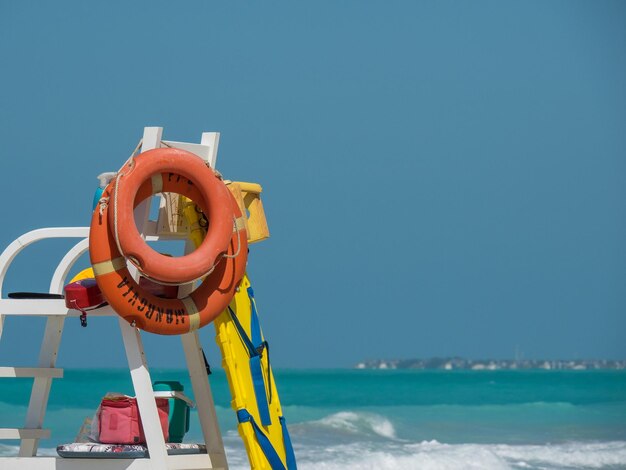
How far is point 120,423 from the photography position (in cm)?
471

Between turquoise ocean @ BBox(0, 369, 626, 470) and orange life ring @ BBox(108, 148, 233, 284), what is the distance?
653cm

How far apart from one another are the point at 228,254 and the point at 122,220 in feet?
1.49

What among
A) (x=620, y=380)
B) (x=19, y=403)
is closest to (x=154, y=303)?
(x=19, y=403)

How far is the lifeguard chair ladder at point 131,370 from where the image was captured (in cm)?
461

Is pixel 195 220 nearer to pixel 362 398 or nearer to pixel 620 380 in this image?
pixel 362 398

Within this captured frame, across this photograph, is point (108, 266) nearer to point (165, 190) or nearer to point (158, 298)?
point (158, 298)

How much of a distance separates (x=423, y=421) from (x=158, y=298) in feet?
49.6

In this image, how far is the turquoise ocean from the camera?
1248cm

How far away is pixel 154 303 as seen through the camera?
4.56 meters

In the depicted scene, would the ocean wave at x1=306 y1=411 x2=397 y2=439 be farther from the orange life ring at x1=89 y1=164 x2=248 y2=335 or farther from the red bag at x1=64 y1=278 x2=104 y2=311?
the red bag at x1=64 y1=278 x2=104 y2=311

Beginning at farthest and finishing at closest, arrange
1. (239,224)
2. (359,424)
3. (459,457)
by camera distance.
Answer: (359,424)
(459,457)
(239,224)

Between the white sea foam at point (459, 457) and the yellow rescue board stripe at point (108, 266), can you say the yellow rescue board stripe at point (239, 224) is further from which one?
the white sea foam at point (459, 457)

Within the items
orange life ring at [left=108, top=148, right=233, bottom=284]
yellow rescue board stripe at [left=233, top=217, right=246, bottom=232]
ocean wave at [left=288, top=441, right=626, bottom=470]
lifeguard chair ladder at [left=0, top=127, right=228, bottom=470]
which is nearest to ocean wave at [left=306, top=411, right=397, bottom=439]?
ocean wave at [left=288, top=441, right=626, bottom=470]

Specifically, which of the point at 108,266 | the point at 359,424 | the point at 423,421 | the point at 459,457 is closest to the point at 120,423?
the point at 108,266
